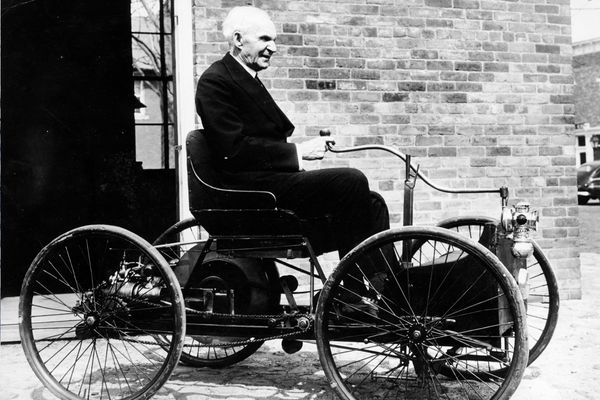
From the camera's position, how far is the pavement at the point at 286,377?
10.9 ft

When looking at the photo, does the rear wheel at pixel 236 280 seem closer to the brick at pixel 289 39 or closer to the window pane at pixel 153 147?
the brick at pixel 289 39

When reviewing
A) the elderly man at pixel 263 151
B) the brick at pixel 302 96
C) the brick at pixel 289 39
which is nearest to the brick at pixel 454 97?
the brick at pixel 302 96

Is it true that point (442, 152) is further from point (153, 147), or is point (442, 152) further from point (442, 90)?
point (153, 147)

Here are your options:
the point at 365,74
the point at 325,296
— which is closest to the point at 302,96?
the point at 365,74

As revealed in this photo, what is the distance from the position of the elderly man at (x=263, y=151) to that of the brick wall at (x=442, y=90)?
69.1 inches

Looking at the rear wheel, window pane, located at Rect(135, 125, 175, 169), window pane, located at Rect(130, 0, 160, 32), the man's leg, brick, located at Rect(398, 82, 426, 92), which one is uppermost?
window pane, located at Rect(130, 0, 160, 32)

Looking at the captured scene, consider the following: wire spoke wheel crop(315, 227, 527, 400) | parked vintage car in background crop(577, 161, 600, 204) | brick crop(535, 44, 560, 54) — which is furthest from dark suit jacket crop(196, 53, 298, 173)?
parked vintage car in background crop(577, 161, 600, 204)

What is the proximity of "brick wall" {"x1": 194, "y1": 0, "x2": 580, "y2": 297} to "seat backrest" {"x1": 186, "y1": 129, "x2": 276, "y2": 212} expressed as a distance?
75.8 inches

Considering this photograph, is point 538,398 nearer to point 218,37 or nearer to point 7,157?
point 218,37

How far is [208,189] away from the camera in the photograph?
310 cm

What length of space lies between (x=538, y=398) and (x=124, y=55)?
537 centimetres

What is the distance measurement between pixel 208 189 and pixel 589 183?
20243 millimetres

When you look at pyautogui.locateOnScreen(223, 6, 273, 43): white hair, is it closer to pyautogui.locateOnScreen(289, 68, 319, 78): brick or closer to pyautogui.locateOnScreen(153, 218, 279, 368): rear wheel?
pyautogui.locateOnScreen(153, 218, 279, 368): rear wheel

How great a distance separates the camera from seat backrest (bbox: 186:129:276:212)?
3043 mm
